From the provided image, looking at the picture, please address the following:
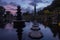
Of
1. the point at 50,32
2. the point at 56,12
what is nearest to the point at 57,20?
the point at 56,12

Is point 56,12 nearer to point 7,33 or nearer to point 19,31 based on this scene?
point 7,33

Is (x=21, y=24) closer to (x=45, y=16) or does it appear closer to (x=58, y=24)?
(x=45, y=16)

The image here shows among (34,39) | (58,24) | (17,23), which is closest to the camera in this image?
(17,23)

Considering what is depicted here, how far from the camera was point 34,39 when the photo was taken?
20.4 ft

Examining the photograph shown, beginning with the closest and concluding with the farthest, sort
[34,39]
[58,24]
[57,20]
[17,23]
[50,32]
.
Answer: [17,23] < [34,39] < [57,20] < [58,24] < [50,32]

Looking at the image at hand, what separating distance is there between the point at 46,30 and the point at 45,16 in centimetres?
272

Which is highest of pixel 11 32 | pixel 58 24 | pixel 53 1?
pixel 53 1

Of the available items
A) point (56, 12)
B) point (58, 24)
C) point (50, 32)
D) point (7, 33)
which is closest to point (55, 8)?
point (56, 12)

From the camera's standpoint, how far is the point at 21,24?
4.09ft

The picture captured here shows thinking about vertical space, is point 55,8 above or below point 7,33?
above

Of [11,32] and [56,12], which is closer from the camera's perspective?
[56,12]

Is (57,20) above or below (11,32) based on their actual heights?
above

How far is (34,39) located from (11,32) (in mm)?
3447

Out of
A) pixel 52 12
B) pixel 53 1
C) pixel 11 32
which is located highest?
pixel 53 1
